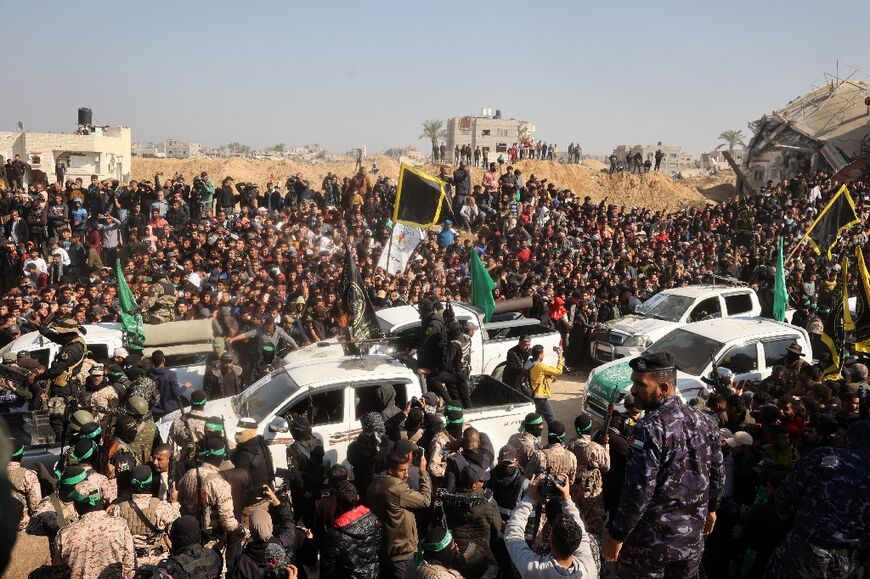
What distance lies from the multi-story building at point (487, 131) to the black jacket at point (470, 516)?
202 ft

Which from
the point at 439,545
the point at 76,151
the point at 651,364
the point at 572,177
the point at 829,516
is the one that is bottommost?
the point at 439,545

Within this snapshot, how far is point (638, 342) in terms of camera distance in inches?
520

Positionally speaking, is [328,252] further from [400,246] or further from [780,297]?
[780,297]

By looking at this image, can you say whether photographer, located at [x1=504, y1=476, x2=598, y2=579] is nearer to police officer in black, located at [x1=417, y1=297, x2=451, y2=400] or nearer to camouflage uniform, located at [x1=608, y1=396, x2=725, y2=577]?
camouflage uniform, located at [x1=608, y1=396, x2=725, y2=577]

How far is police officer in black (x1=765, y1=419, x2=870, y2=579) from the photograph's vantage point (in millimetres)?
4059

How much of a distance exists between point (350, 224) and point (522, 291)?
575 centimetres

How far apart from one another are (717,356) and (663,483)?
7.59m

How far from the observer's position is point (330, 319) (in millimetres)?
13422

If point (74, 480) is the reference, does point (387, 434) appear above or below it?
below

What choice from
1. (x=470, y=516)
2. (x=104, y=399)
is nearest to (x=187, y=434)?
(x=104, y=399)

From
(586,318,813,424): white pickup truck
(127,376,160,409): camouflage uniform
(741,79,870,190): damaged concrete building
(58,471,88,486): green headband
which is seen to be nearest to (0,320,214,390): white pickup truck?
(127,376,160,409): camouflage uniform

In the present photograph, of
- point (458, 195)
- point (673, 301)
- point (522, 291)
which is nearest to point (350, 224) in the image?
point (458, 195)

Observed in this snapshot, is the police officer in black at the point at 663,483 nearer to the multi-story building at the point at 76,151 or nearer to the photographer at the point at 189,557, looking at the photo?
the photographer at the point at 189,557

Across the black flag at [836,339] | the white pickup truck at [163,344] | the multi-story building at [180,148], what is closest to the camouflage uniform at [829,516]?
the black flag at [836,339]
